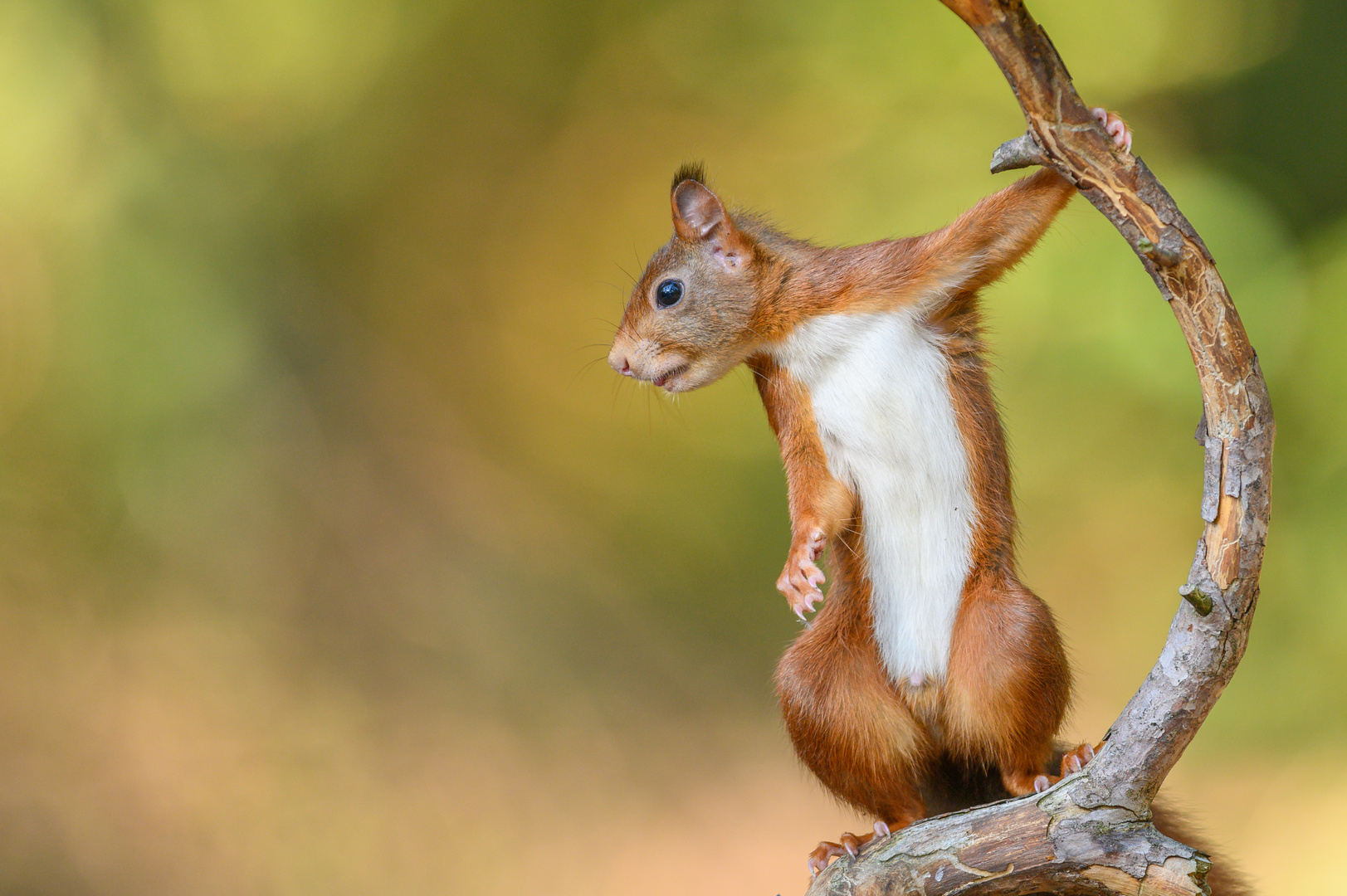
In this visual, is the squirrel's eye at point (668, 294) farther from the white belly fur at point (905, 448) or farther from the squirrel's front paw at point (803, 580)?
the squirrel's front paw at point (803, 580)

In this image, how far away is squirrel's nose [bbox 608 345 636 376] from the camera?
2309 millimetres

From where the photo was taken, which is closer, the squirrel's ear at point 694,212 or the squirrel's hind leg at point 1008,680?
the squirrel's hind leg at point 1008,680

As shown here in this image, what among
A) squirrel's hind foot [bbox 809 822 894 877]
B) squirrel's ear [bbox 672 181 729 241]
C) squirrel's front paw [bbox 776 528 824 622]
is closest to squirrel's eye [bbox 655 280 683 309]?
squirrel's ear [bbox 672 181 729 241]

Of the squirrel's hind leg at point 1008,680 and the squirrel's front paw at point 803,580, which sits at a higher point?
the squirrel's front paw at point 803,580

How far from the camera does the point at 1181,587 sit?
69.1 inches

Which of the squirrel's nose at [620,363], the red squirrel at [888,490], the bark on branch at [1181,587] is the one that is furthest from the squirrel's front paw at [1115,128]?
the squirrel's nose at [620,363]

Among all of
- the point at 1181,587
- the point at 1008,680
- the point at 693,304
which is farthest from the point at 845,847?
the point at 693,304

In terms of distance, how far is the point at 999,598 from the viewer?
2.13 meters

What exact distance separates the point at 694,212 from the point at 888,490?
72 centimetres

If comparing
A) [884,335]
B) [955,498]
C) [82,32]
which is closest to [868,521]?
[955,498]

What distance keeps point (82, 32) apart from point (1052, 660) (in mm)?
4406

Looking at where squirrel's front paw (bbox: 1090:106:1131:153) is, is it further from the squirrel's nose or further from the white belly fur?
the squirrel's nose

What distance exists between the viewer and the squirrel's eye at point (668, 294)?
7.54 feet

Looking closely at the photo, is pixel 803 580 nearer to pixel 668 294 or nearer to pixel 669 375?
pixel 669 375
